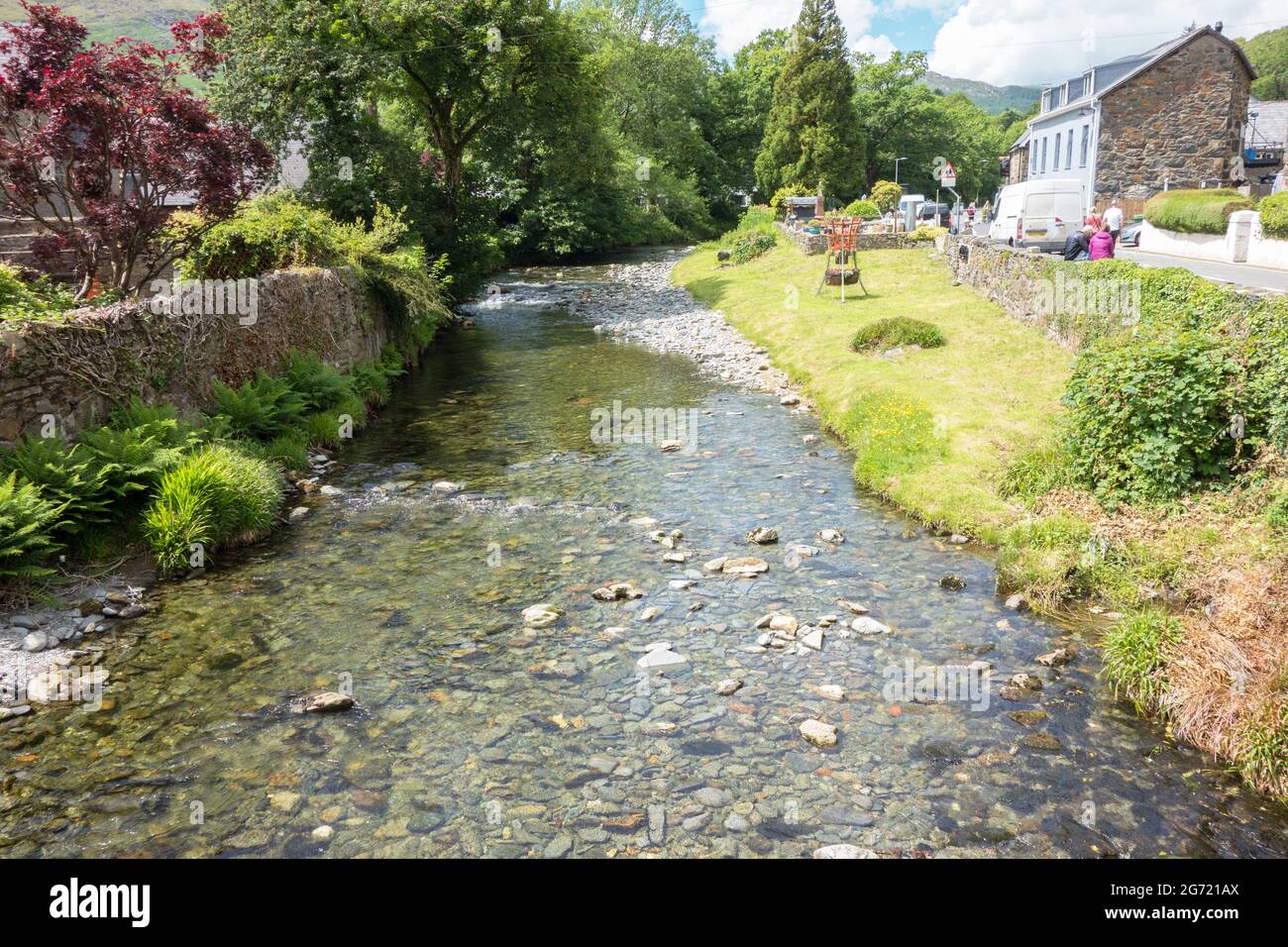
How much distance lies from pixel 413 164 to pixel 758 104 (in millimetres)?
59151

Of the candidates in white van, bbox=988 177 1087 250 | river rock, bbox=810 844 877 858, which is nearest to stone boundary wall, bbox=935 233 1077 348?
white van, bbox=988 177 1087 250

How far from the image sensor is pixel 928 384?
16406 mm

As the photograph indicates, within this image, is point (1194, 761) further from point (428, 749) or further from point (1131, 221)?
point (1131, 221)

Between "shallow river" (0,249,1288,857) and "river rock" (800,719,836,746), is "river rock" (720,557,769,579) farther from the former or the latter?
"river rock" (800,719,836,746)

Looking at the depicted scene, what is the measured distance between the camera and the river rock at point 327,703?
7273 mm

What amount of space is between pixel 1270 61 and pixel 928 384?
15936cm

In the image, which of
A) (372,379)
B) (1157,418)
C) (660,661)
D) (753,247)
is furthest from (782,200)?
(660,661)

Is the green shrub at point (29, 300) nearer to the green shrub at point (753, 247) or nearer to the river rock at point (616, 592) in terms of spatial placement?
the river rock at point (616, 592)

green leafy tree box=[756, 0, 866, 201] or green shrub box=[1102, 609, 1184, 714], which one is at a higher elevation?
green leafy tree box=[756, 0, 866, 201]

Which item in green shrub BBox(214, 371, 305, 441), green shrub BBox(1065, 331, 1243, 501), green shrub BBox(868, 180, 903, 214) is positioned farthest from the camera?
green shrub BBox(868, 180, 903, 214)

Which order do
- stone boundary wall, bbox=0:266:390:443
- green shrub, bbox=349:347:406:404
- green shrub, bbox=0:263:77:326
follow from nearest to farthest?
stone boundary wall, bbox=0:266:390:443, green shrub, bbox=0:263:77:326, green shrub, bbox=349:347:406:404

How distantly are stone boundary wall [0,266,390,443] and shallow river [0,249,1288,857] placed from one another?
2658mm

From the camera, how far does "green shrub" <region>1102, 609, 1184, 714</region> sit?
718 centimetres

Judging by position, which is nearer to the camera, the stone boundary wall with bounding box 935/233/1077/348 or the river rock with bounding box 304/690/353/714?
the river rock with bounding box 304/690/353/714
